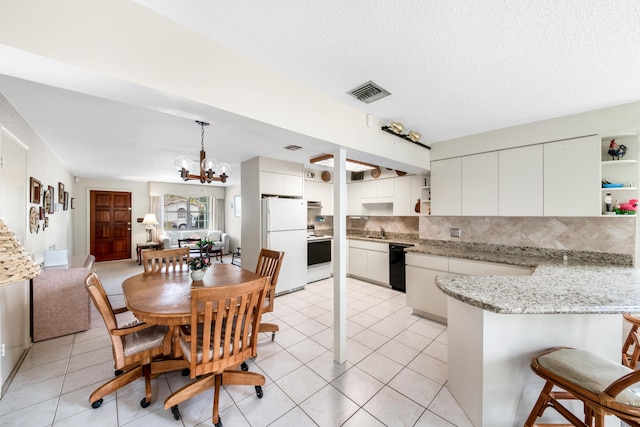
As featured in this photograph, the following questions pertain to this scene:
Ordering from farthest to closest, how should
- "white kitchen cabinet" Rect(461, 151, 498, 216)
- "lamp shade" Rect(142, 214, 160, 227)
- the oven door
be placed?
1. "lamp shade" Rect(142, 214, 160, 227)
2. the oven door
3. "white kitchen cabinet" Rect(461, 151, 498, 216)

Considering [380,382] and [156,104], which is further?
[380,382]

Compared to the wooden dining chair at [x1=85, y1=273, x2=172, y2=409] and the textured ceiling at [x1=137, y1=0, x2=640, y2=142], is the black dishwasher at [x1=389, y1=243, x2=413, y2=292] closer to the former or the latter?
the textured ceiling at [x1=137, y1=0, x2=640, y2=142]

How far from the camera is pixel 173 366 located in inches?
79.7

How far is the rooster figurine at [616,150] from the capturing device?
95.4 inches

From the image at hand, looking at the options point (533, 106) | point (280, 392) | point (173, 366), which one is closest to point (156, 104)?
point (173, 366)

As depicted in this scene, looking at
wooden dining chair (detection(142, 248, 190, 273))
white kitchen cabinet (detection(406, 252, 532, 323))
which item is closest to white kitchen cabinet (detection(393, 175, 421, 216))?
white kitchen cabinet (detection(406, 252, 532, 323))

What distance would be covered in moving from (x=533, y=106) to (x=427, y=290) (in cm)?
231

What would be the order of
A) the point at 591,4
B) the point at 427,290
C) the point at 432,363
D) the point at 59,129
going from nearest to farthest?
the point at 591,4 < the point at 432,363 < the point at 59,129 < the point at 427,290

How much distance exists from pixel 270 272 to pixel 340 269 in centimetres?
89

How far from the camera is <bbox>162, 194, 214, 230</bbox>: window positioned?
7.73m

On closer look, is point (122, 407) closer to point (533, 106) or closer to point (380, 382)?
point (380, 382)

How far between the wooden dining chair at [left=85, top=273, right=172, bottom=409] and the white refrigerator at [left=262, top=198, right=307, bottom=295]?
230 cm

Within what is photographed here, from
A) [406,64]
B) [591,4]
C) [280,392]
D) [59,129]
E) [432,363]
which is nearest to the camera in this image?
[591,4]

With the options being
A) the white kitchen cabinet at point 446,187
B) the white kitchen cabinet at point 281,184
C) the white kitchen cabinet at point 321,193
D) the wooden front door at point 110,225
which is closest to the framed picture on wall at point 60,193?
the wooden front door at point 110,225
